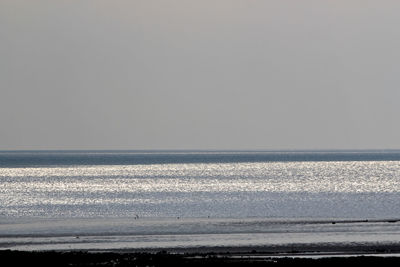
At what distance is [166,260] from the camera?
135 ft

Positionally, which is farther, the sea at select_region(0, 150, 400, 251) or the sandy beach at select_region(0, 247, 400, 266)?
the sea at select_region(0, 150, 400, 251)

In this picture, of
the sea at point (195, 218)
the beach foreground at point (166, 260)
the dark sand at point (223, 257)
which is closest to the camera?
the beach foreground at point (166, 260)

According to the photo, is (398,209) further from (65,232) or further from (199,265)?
(199,265)

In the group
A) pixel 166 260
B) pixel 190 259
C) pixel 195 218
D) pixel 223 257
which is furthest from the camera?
pixel 195 218

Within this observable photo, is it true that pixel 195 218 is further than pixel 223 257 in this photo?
Yes

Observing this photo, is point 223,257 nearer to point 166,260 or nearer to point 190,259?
point 190,259

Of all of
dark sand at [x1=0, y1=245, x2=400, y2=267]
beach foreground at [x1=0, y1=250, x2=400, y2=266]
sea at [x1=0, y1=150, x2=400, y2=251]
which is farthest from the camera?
sea at [x1=0, y1=150, x2=400, y2=251]

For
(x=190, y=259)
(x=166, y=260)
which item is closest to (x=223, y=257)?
(x=190, y=259)

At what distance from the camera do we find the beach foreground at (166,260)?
40.2m

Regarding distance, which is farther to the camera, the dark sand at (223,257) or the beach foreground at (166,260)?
the dark sand at (223,257)

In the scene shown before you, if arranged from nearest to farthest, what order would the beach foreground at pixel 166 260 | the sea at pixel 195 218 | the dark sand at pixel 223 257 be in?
the beach foreground at pixel 166 260 < the dark sand at pixel 223 257 < the sea at pixel 195 218

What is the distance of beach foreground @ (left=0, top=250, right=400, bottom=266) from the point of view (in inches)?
1581

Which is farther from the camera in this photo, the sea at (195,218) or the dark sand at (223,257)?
the sea at (195,218)

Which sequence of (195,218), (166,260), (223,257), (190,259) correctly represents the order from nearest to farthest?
(166,260) < (190,259) < (223,257) < (195,218)
